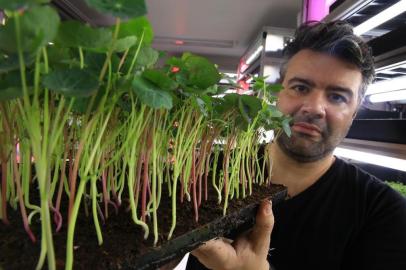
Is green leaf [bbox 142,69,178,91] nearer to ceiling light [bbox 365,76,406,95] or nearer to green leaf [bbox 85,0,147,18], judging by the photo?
green leaf [bbox 85,0,147,18]

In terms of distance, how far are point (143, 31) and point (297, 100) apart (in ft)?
2.46

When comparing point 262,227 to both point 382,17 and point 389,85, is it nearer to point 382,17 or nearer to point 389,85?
point 389,85

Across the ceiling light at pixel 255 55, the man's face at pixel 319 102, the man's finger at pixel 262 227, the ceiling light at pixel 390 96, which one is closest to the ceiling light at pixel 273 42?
the ceiling light at pixel 255 55

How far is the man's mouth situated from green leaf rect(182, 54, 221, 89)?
24.8 inches

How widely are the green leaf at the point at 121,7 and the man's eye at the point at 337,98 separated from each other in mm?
884

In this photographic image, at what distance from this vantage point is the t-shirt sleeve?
0.85 metres

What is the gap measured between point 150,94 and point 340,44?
0.89 m

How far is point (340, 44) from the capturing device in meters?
0.96

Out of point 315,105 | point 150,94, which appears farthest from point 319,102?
point 150,94

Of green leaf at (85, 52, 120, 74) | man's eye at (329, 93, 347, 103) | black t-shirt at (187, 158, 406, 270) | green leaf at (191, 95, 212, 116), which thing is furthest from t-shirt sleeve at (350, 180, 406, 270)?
green leaf at (85, 52, 120, 74)

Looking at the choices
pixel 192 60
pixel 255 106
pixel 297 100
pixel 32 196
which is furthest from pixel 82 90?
pixel 297 100

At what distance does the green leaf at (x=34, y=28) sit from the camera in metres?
0.22

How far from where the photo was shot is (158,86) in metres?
0.35

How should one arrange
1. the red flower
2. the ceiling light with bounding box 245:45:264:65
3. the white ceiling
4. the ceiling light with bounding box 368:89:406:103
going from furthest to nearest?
1. the ceiling light with bounding box 245:45:264:65
2. the white ceiling
3. the ceiling light with bounding box 368:89:406:103
4. the red flower
